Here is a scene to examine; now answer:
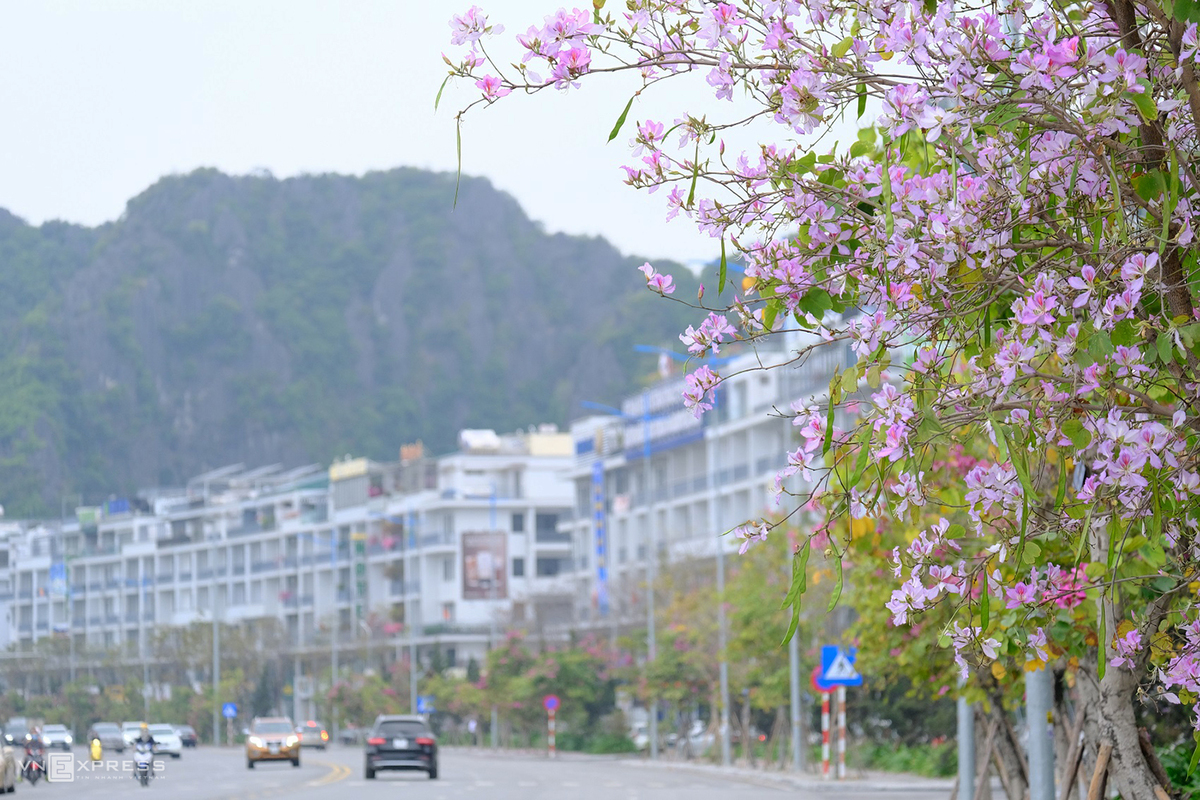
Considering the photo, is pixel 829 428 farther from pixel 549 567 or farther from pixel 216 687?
pixel 549 567

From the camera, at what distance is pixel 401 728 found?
43.1 metres

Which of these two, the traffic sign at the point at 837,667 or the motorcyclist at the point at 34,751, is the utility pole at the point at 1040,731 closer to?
the traffic sign at the point at 837,667

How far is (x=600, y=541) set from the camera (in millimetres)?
105875

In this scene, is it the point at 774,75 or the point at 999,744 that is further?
the point at 999,744

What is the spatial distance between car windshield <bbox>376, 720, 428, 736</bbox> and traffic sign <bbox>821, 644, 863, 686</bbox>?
14.1 m

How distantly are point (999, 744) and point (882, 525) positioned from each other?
2395 millimetres

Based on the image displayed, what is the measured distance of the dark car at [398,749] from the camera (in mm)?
42219

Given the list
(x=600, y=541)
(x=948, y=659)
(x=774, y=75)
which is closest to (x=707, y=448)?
(x=600, y=541)

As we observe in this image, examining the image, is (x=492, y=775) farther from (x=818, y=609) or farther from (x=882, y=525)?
(x=882, y=525)

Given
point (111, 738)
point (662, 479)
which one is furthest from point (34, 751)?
point (662, 479)

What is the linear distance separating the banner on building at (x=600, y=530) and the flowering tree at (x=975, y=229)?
314ft

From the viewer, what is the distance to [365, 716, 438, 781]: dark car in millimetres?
42219

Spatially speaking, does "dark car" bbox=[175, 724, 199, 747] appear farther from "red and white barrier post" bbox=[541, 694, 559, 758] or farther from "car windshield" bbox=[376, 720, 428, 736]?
"car windshield" bbox=[376, 720, 428, 736]

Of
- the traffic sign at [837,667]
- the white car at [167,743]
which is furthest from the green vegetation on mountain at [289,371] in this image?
the traffic sign at [837,667]
